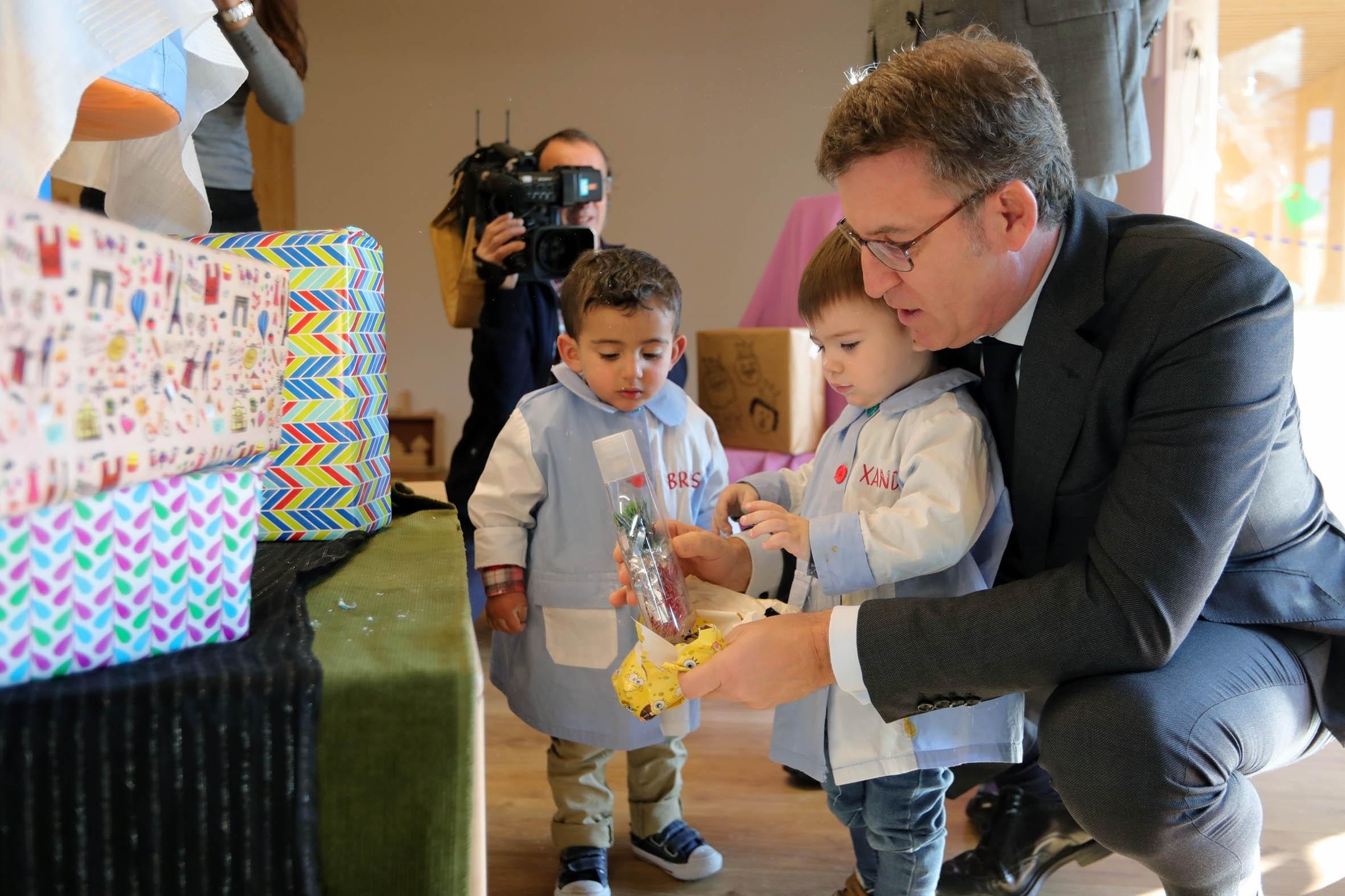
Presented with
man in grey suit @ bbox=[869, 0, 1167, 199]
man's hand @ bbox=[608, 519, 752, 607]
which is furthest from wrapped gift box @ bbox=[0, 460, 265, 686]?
man in grey suit @ bbox=[869, 0, 1167, 199]

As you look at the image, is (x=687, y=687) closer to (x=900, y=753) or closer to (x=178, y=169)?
(x=900, y=753)

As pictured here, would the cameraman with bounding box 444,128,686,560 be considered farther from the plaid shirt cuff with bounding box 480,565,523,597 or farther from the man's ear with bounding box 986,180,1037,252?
the man's ear with bounding box 986,180,1037,252

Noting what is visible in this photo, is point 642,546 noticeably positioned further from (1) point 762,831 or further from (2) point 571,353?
(1) point 762,831

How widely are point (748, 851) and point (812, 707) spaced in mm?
416

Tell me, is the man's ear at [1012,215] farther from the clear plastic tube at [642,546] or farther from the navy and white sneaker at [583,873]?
the navy and white sneaker at [583,873]

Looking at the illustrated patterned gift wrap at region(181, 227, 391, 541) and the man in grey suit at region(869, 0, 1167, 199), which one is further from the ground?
the man in grey suit at region(869, 0, 1167, 199)

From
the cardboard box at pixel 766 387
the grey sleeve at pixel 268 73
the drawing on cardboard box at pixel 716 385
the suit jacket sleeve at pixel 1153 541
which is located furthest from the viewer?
the drawing on cardboard box at pixel 716 385

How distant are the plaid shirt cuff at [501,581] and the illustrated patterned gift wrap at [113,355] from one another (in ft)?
2.28

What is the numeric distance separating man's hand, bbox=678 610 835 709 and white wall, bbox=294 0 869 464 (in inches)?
133

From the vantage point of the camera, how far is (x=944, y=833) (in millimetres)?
1116

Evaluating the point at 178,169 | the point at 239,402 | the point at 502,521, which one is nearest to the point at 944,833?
the point at 502,521

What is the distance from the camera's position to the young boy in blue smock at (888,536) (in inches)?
38.0

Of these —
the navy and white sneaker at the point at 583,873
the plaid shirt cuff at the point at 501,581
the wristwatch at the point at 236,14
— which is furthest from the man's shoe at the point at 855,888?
the wristwatch at the point at 236,14

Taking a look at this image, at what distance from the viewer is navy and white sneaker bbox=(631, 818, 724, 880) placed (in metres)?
1.35
